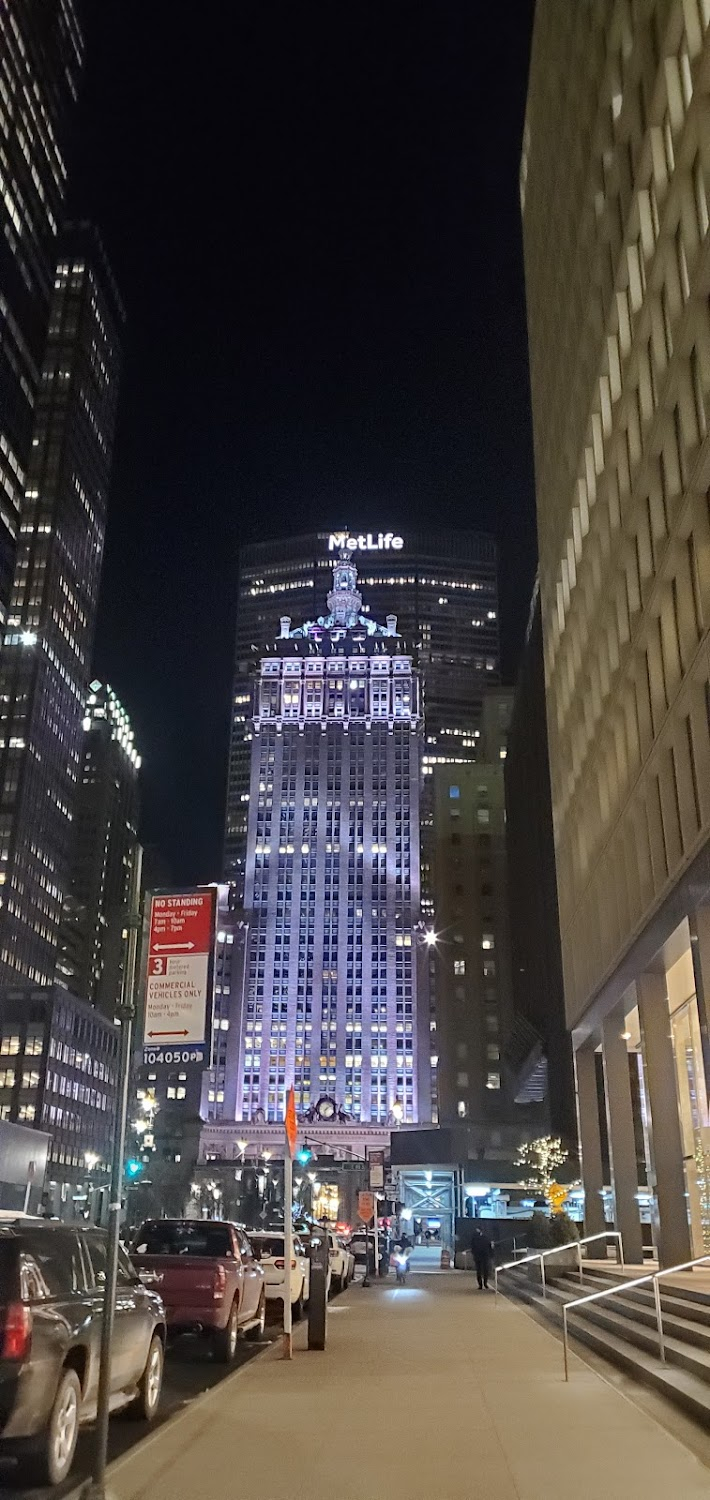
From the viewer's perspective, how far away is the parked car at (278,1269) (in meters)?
19.6

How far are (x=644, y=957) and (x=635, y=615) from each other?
24.5ft

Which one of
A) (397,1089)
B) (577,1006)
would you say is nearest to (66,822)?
(397,1089)

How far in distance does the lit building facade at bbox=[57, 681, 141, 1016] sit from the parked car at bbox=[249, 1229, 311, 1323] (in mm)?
144717

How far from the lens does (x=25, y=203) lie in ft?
401

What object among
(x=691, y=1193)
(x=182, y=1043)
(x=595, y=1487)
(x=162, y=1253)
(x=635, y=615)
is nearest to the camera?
(x=595, y=1487)

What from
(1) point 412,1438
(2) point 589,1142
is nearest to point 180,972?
(1) point 412,1438

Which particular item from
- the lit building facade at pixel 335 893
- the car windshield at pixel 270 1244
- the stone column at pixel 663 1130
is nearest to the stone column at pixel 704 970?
the stone column at pixel 663 1130

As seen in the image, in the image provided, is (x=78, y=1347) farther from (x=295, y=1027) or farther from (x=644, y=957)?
(x=295, y=1027)

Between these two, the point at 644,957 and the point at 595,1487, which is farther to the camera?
the point at 644,957

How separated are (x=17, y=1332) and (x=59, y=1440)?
1.09m

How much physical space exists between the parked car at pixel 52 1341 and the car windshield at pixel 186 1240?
19.3 ft

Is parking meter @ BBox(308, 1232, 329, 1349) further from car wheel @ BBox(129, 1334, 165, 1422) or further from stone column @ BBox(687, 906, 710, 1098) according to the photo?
stone column @ BBox(687, 906, 710, 1098)

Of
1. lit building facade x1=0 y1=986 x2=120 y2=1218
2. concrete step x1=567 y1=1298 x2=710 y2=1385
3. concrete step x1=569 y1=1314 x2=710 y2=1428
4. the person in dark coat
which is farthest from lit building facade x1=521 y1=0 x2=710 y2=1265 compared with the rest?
lit building facade x1=0 y1=986 x2=120 y2=1218

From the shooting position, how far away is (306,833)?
530 ft
